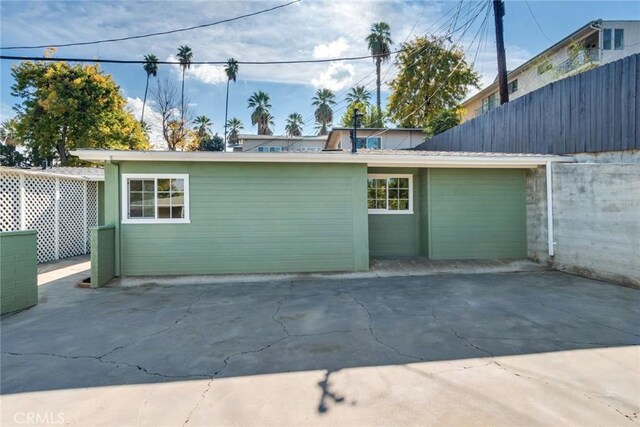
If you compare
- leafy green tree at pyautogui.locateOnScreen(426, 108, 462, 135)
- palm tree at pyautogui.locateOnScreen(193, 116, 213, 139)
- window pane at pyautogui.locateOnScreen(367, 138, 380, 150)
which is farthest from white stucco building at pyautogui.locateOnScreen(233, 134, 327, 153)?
palm tree at pyautogui.locateOnScreen(193, 116, 213, 139)

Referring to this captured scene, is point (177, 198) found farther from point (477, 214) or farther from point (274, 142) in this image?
point (274, 142)

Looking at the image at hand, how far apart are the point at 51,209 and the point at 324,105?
100 feet

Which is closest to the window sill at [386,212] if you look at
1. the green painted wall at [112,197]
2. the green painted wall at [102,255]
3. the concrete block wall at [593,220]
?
the concrete block wall at [593,220]

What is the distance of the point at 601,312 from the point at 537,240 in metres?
3.61

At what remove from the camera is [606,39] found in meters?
15.5

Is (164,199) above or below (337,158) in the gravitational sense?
below

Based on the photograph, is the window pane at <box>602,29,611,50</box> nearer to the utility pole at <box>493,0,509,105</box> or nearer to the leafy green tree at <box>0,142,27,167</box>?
the utility pole at <box>493,0,509,105</box>

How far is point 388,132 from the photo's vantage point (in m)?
17.6

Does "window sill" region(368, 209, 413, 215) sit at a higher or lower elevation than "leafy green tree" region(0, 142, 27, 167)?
lower

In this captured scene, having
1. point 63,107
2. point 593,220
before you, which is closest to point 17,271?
point 593,220

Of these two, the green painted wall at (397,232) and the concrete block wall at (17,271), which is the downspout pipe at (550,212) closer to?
the green painted wall at (397,232)

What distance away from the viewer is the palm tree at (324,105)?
3534 cm

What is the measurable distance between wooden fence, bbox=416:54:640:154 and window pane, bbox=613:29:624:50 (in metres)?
11.2

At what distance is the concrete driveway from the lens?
226 cm
